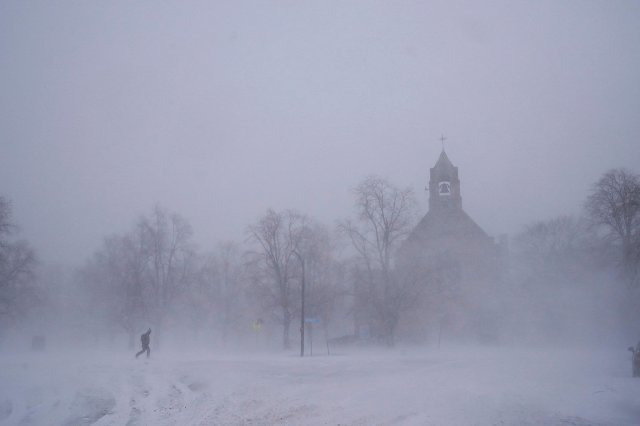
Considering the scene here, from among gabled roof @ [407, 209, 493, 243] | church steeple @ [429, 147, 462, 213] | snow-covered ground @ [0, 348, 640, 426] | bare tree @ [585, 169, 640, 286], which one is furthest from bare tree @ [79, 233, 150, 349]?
bare tree @ [585, 169, 640, 286]

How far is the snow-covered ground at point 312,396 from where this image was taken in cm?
1076

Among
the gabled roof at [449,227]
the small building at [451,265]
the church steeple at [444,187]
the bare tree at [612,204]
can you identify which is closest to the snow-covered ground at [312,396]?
the bare tree at [612,204]

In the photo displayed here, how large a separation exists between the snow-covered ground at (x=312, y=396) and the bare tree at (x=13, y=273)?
55.6 ft

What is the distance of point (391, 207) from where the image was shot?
37.4 meters

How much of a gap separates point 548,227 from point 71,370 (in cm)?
4586

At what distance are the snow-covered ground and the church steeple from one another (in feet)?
107

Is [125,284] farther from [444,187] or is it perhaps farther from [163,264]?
[444,187]

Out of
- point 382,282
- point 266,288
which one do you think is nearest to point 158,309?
point 266,288

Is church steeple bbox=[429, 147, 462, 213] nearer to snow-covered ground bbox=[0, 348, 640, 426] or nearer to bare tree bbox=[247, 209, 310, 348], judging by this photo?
bare tree bbox=[247, 209, 310, 348]

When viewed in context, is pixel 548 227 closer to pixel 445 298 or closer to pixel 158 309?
pixel 445 298

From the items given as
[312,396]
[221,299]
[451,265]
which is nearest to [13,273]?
[221,299]

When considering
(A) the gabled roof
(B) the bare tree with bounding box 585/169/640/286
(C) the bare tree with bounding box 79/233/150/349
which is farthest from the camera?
(A) the gabled roof

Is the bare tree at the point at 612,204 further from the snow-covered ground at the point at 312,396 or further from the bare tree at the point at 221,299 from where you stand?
the bare tree at the point at 221,299

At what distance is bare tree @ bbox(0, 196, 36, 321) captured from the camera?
31.8 meters
